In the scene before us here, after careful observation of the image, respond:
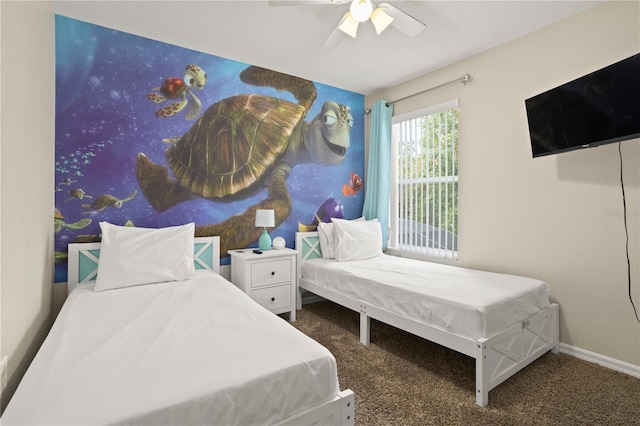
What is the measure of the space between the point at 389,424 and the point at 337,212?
2618 millimetres

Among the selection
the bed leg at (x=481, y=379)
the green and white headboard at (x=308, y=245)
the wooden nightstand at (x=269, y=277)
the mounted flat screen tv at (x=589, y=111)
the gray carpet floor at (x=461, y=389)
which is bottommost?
the gray carpet floor at (x=461, y=389)

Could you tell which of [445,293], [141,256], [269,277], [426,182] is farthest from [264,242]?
[426,182]

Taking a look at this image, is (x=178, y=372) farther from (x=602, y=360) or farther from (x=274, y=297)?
(x=602, y=360)

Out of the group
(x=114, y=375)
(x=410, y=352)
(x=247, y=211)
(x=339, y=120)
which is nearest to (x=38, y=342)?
(x=114, y=375)

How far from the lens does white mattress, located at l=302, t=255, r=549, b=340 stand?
196 centimetres

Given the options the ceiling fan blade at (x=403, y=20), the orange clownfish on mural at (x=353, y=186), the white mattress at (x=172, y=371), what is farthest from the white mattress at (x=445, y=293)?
the ceiling fan blade at (x=403, y=20)

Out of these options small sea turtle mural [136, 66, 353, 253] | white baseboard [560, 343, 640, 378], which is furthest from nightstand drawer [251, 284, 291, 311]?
white baseboard [560, 343, 640, 378]

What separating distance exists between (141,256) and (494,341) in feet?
8.35

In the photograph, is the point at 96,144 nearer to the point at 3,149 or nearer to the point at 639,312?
the point at 3,149

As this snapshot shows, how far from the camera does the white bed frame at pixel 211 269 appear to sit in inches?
49.2

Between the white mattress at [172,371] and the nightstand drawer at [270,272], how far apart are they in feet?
3.73

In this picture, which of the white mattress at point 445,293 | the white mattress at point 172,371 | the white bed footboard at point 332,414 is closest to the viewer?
the white mattress at point 172,371

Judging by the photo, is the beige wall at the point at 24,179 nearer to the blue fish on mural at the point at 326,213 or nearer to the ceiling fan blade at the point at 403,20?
the ceiling fan blade at the point at 403,20

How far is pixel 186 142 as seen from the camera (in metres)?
3.02
